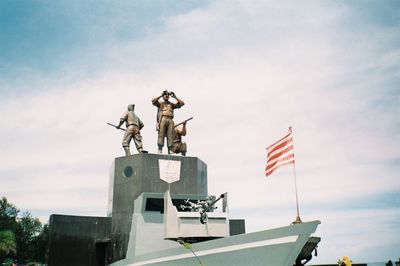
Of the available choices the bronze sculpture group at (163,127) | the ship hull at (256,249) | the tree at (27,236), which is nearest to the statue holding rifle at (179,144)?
the bronze sculpture group at (163,127)

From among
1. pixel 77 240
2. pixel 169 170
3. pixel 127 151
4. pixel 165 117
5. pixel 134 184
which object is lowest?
pixel 77 240

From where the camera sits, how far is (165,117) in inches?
890

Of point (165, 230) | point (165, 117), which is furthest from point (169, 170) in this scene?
point (165, 230)

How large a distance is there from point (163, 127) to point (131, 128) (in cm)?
197

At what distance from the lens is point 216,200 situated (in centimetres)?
1579

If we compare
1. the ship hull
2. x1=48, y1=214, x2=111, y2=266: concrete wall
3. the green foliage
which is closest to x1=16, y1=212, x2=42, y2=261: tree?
the green foliage

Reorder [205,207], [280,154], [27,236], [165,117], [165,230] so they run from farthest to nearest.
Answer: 1. [27,236]
2. [165,117]
3. [205,207]
4. [165,230]
5. [280,154]

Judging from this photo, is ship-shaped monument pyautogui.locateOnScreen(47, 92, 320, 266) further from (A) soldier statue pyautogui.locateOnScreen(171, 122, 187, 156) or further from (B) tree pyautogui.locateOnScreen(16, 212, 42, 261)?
(B) tree pyautogui.locateOnScreen(16, 212, 42, 261)

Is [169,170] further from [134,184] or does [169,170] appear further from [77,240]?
[77,240]

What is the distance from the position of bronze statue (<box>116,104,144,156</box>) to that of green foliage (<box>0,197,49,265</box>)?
39727 mm

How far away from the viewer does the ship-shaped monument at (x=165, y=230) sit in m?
12.0

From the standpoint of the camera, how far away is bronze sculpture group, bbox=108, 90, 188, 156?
22.4 metres

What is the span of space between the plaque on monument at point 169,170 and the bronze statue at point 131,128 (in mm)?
2661

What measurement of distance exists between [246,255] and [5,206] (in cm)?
6026
